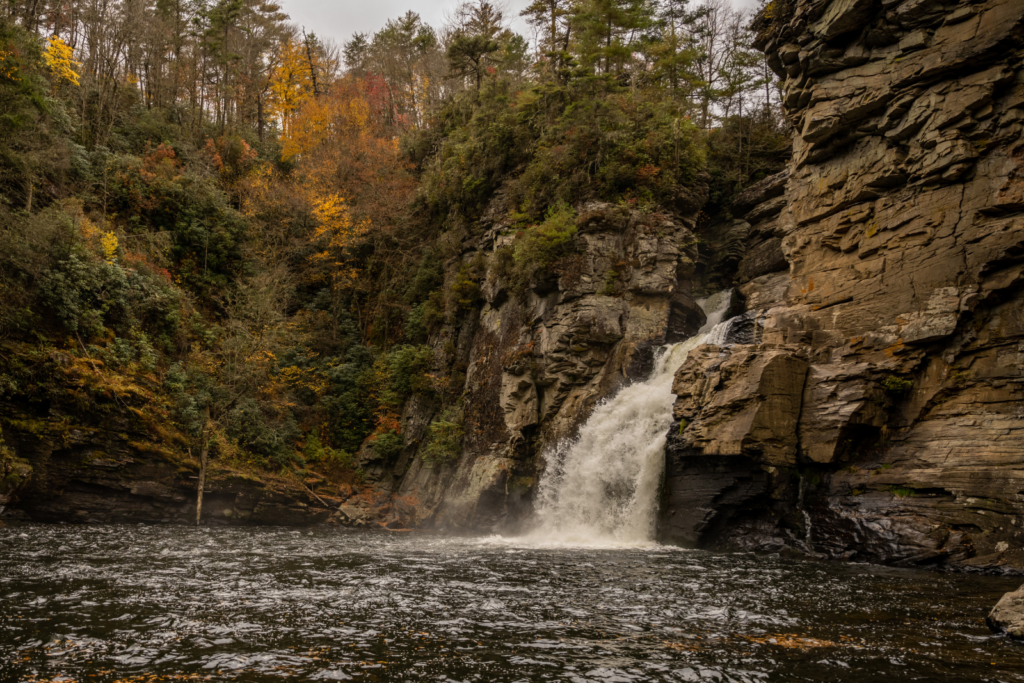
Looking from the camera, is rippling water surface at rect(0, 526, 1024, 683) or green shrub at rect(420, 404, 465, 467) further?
green shrub at rect(420, 404, 465, 467)

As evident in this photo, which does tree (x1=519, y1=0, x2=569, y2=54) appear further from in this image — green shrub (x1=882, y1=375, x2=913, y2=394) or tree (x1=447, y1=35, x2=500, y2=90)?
green shrub (x1=882, y1=375, x2=913, y2=394)

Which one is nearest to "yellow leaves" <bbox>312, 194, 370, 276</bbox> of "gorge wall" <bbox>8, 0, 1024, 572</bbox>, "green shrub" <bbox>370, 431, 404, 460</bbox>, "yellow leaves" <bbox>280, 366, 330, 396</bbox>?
"yellow leaves" <bbox>280, 366, 330, 396</bbox>

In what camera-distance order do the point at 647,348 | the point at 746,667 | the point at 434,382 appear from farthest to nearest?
the point at 434,382, the point at 647,348, the point at 746,667

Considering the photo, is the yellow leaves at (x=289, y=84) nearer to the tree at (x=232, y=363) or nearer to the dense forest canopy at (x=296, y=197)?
the dense forest canopy at (x=296, y=197)

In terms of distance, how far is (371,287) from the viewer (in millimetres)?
30406

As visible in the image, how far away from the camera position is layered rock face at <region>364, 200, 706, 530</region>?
→ 19594 millimetres

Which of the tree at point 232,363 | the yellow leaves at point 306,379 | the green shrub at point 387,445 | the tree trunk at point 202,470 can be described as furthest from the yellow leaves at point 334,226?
the tree trunk at point 202,470

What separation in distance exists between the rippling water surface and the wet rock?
9.2 inches

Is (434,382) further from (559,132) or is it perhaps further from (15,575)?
(15,575)

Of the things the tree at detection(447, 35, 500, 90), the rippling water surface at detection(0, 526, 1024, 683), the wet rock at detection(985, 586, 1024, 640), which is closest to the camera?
the rippling water surface at detection(0, 526, 1024, 683)

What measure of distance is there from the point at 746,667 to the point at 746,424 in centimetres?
896

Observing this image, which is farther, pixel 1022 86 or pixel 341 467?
pixel 341 467

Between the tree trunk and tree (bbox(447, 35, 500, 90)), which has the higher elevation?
tree (bbox(447, 35, 500, 90))

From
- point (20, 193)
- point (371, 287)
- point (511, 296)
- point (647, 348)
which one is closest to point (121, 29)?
point (20, 193)
